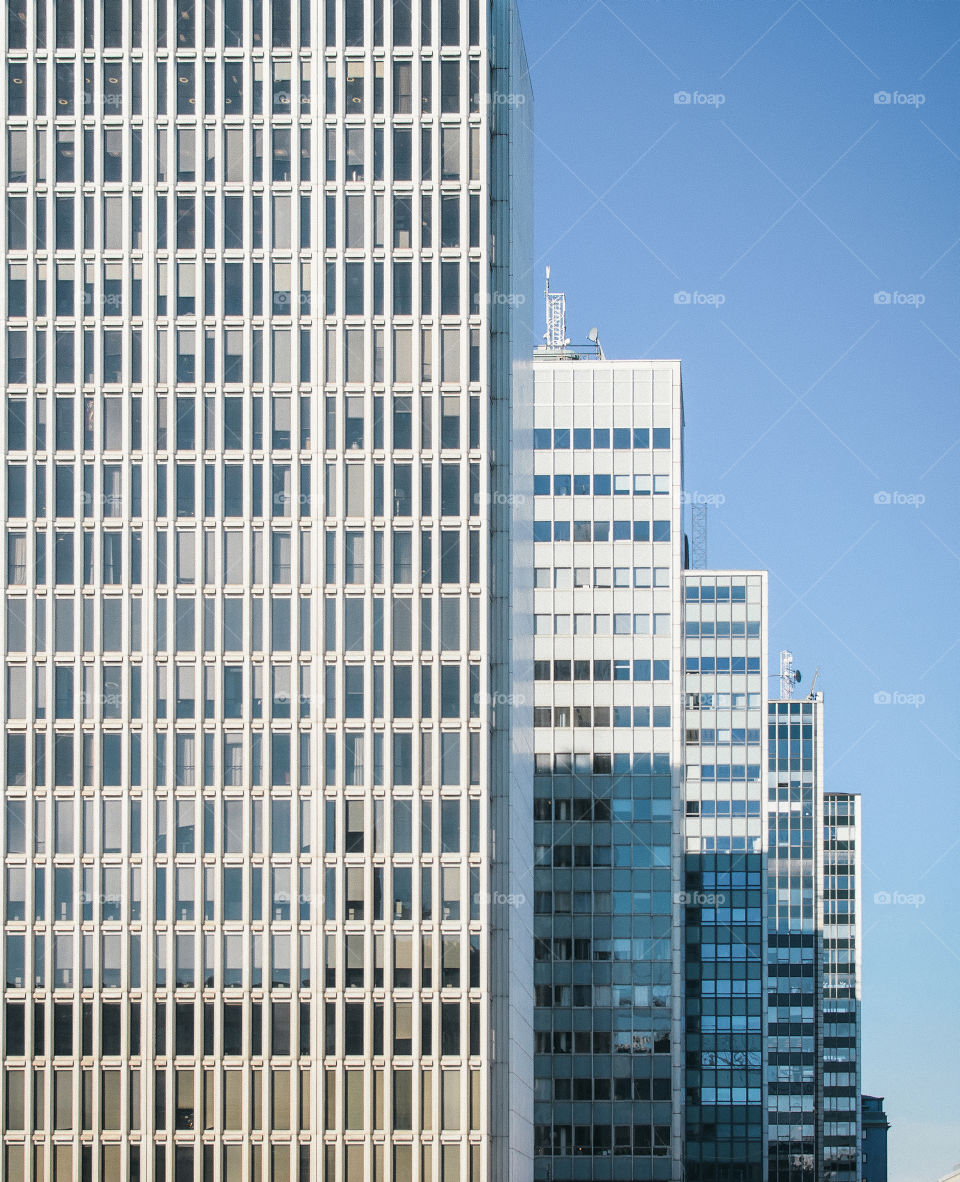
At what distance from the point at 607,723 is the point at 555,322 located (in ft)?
126

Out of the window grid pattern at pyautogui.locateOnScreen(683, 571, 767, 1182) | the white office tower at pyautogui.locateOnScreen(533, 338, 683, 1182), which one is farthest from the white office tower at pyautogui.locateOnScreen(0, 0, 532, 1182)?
the window grid pattern at pyautogui.locateOnScreen(683, 571, 767, 1182)

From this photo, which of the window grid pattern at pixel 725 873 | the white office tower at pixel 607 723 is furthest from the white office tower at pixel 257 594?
the window grid pattern at pixel 725 873

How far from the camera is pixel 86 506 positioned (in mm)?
90375

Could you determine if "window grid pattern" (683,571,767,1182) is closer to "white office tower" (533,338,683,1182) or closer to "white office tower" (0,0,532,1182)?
"white office tower" (533,338,683,1182)

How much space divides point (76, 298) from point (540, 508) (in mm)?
56777

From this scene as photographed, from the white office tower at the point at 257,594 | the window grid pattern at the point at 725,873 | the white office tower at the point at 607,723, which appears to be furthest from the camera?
the window grid pattern at the point at 725,873

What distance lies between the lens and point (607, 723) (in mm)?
142875

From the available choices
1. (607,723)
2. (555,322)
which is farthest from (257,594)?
(555,322)

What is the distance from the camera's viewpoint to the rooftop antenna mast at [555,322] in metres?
158

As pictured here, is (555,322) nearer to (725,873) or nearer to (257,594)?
(725,873)

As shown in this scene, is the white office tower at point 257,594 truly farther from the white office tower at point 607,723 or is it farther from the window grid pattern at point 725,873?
the window grid pattern at point 725,873

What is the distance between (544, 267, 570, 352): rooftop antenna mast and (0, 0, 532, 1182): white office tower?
63.7 meters

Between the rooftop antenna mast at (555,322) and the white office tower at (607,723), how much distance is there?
15.8 metres

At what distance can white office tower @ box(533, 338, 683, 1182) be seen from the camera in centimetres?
14200
